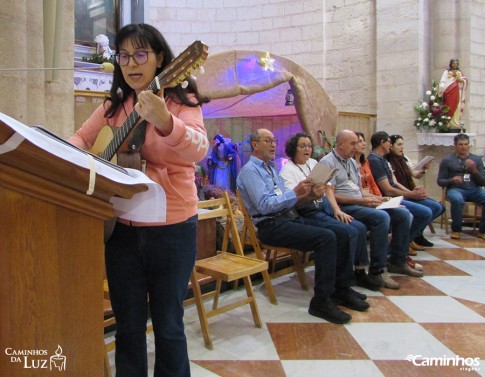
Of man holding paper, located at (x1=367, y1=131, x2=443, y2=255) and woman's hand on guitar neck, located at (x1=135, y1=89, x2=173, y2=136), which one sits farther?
man holding paper, located at (x1=367, y1=131, x2=443, y2=255)

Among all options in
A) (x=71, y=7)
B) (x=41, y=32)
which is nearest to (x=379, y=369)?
(x=41, y=32)

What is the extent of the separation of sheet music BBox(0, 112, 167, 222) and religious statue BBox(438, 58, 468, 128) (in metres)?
7.12

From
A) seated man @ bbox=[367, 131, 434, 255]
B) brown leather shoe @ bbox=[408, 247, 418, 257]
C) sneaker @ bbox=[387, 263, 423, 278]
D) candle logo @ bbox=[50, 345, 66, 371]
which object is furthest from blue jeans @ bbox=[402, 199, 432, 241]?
candle logo @ bbox=[50, 345, 66, 371]

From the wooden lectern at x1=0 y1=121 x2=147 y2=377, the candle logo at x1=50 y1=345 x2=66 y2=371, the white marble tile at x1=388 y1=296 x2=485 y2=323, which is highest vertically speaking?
the wooden lectern at x1=0 y1=121 x2=147 y2=377

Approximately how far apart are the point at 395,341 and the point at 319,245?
2.55 feet

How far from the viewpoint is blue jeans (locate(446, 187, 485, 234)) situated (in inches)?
223

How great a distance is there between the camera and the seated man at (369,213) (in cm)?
368

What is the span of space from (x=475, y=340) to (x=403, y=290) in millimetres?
986

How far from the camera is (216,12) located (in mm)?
9383

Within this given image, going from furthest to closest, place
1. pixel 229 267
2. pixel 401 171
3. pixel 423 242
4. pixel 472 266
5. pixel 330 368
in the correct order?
pixel 423 242 < pixel 401 171 < pixel 472 266 < pixel 229 267 < pixel 330 368

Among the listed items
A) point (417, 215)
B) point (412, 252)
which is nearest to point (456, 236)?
point (412, 252)

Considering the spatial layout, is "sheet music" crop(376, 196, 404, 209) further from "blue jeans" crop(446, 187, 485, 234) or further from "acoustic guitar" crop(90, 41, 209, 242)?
"acoustic guitar" crop(90, 41, 209, 242)

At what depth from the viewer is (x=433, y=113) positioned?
718 cm

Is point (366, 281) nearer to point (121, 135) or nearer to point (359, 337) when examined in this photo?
point (359, 337)
